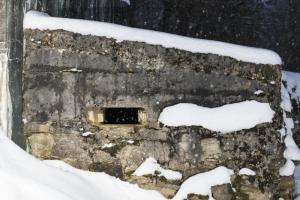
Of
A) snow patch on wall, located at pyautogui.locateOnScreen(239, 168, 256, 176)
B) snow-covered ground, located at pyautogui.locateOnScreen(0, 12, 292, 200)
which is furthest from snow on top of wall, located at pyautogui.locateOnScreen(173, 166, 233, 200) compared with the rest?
snow patch on wall, located at pyautogui.locateOnScreen(239, 168, 256, 176)

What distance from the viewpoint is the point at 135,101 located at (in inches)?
144

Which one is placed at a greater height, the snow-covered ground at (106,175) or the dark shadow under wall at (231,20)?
the dark shadow under wall at (231,20)

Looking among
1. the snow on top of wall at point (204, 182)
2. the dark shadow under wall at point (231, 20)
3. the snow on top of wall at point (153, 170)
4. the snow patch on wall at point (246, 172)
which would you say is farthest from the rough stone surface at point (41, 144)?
the dark shadow under wall at point (231, 20)

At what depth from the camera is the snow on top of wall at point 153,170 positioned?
3621mm

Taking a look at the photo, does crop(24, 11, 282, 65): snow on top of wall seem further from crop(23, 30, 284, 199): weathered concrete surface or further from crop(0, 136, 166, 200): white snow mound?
crop(0, 136, 166, 200): white snow mound

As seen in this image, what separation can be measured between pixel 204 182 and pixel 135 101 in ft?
2.91

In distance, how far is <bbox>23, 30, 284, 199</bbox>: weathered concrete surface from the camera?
3568 mm

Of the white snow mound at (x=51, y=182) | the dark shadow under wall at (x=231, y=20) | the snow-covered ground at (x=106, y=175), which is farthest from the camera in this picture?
the dark shadow under wall at (x=231, y=20)

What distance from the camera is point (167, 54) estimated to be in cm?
369

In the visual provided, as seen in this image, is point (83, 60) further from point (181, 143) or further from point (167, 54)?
point (181, 143)

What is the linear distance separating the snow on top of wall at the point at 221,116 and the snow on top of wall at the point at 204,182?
1.16ft

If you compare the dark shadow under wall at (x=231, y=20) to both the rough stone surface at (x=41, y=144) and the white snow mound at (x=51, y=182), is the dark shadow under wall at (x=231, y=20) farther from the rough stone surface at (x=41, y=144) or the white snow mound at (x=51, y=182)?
the white snow mound at (x=51, y=182)

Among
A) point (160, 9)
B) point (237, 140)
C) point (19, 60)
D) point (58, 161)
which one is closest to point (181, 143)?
point (237, 140)

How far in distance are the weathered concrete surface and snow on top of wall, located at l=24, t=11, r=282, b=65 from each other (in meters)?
0.05
